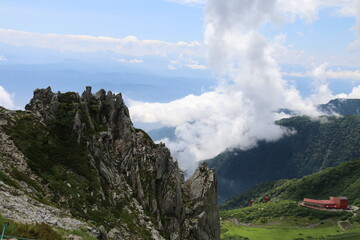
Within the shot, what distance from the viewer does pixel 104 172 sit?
5859 centimetres

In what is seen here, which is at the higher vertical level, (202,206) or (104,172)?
(104,172)

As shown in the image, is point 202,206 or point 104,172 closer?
point 104,172

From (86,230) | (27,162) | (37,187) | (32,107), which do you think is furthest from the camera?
(32,107)

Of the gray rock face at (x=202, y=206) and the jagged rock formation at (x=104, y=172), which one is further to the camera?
the gray rock face at (x=202, y=206)

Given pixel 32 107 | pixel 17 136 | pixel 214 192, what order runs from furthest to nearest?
pixel 214 192
pixel 32 107
pixel 17 136

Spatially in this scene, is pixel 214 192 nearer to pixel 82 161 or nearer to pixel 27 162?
pixel 82 161

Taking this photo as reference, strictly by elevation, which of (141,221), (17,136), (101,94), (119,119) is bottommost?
(141,221)

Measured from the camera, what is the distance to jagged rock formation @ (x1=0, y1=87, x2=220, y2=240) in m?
48.3

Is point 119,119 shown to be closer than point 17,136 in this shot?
No

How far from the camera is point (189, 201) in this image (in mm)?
72875

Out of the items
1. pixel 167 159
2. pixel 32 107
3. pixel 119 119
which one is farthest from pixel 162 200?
pixel 32 107

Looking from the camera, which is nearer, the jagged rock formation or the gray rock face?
the jagged rock formation

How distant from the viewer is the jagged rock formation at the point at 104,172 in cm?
4828

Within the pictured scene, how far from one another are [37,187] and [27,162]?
5.77 metres
